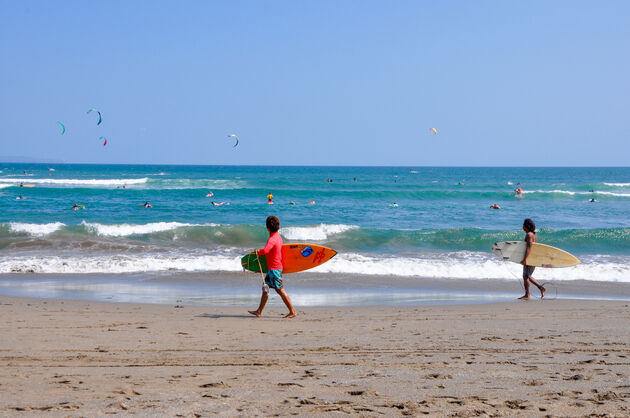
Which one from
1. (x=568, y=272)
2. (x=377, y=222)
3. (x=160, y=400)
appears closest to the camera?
(x=160, y=400)

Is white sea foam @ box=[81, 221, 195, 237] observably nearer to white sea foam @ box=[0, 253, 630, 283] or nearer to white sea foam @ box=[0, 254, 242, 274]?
white sea foam @ box=[0, 253, 630, 283]

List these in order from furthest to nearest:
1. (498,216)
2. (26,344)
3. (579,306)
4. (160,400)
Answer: (498,216) → (579,306) → (26,344) → (160,400)

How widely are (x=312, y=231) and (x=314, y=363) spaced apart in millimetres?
15650

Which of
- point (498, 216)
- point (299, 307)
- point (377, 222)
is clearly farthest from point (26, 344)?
point (498, 216)

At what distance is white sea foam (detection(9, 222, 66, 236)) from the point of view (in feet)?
62.3

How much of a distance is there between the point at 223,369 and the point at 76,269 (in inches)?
352

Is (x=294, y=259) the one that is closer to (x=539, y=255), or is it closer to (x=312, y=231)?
(x=539, y=255)

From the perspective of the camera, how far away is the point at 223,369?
4.77 metres

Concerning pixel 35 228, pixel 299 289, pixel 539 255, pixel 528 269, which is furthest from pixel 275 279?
pixel 35 228

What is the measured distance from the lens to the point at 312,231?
20.6m

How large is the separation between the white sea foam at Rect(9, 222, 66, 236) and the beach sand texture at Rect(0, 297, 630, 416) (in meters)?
12.2

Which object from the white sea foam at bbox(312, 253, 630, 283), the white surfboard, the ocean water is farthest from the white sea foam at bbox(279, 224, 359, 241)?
the white surfboard

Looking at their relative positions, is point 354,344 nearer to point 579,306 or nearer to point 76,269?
point 579,306

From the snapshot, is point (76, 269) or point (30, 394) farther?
point (76, 269)
